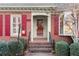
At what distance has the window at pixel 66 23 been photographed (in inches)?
79.0

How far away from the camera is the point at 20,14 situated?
2.36m

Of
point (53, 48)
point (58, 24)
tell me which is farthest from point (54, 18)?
point (53, 48)

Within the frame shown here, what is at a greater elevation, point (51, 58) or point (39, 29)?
point (39, 29)

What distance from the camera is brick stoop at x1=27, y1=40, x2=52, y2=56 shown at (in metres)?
2.13

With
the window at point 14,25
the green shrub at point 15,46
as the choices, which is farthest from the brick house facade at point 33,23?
the green shrub at point 15,46

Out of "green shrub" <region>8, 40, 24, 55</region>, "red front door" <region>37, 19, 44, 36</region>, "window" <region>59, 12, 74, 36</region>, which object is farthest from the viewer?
"green shrub" <region>8, 40, 24, 55</region>

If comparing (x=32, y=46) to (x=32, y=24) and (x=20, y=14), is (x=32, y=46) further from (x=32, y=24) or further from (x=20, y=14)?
(x=20, y=14)

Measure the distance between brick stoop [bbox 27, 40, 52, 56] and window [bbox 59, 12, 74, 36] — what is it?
0.91 ft

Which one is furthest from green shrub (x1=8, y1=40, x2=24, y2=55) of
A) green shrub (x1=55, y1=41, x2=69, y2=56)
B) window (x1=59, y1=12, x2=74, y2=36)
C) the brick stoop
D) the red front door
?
window (x1=59, y1=12, x2=74, y2=36)

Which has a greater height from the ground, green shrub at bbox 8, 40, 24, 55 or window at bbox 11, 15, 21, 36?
window at bbox 11, 15, 21, 36

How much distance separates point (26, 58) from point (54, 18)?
4.65 feet

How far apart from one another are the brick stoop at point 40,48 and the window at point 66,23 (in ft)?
0.91

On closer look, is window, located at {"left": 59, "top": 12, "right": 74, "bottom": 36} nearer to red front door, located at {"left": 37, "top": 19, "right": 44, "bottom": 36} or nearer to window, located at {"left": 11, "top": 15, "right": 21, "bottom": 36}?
red front door, located at {"left": 37, "top": 19, "right": 44, "bottom": 36}

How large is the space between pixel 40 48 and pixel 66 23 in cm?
49
